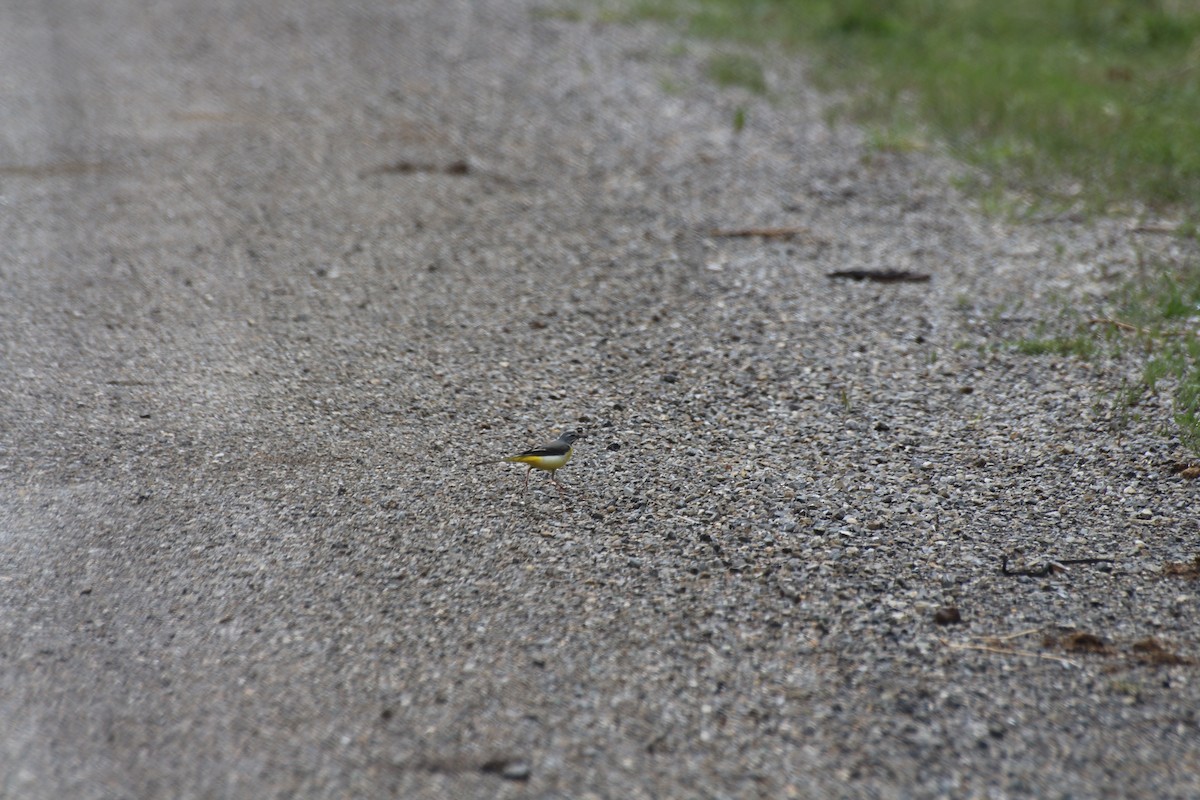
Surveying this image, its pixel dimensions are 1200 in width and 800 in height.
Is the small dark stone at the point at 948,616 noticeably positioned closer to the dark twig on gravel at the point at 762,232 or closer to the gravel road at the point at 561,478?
the gravel road at the point at 561,478

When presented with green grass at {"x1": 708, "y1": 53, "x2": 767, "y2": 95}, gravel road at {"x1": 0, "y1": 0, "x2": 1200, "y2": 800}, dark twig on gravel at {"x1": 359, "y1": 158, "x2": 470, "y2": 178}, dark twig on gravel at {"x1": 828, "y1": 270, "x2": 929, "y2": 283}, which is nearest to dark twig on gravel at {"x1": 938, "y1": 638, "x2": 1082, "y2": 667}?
gravel road at {"x1": 0, "y1": 0, "x2": 1200, "y2": 800}

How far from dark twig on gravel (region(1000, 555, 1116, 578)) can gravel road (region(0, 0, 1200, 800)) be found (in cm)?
1

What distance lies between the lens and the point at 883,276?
618cm

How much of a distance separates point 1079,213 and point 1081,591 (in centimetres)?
394

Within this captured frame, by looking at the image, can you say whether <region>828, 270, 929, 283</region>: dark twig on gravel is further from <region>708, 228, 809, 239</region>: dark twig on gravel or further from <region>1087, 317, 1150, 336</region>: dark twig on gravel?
<region>1087, 317, 1150, 336</region>: dark twig on gravel

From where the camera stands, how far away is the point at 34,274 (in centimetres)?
586

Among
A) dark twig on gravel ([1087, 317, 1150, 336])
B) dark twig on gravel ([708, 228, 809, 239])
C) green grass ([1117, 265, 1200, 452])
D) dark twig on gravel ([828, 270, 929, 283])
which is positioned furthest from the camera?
dark twig on gravel ([708, 228, 809, 239])

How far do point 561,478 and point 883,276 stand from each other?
2.65 metres

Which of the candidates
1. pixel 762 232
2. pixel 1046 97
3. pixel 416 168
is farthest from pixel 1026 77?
pixel 416 168

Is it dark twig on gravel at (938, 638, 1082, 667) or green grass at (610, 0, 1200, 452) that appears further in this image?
green grass at (610, 0, 1200, 452)

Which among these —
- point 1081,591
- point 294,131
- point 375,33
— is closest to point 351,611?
point 1081,591

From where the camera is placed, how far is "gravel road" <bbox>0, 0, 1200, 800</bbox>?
3.10 m

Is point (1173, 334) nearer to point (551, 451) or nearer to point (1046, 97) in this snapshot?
point (551, 451)

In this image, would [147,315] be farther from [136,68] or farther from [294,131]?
[136,68]
